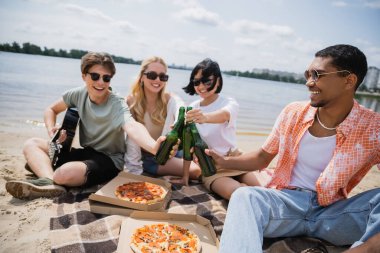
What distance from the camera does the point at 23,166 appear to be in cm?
538

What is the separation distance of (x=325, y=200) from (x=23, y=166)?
5146 mm

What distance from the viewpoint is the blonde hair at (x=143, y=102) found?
523 centimetres

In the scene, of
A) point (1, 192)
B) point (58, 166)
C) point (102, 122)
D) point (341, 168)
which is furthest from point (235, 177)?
point (1, 192)

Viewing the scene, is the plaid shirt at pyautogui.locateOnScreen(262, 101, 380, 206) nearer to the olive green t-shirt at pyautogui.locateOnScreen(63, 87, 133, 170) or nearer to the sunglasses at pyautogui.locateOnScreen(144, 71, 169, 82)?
the sunglasses at pyautogui.locateOnScreen(144, 71, 169, 82)

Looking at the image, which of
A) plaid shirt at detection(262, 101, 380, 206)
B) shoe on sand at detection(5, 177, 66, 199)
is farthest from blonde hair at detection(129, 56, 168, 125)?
plaid shirt at detection(262, 101, 380, 206)

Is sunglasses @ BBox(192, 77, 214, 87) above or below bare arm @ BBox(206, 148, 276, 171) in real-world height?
above

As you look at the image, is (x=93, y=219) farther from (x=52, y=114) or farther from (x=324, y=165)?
(x=324, y=165)

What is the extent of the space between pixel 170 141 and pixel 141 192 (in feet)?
2.78

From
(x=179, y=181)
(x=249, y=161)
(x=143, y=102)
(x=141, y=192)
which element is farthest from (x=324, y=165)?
(x=143, y=102)

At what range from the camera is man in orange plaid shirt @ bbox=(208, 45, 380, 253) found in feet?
9.63

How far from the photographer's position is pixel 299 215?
314 cm

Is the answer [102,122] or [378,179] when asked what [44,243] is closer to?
[102,122]

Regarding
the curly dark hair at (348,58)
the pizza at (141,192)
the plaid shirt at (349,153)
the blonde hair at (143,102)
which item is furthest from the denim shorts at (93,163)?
the curly dark hair at (348,58)

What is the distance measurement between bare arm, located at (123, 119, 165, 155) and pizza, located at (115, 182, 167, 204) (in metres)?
0.54
